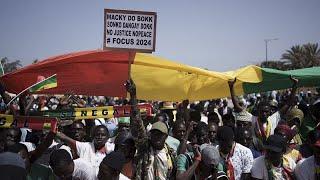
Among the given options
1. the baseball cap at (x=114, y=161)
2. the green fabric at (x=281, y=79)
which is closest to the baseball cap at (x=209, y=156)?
the baseball cap at (x=114, y=161)

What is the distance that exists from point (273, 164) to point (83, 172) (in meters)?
2.03

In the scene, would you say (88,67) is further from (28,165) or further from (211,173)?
(211,173)

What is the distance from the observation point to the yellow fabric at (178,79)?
6176 mm

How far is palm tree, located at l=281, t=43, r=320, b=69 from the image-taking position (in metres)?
40.0

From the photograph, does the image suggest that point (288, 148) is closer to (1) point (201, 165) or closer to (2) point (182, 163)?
(1) point (201, 165)

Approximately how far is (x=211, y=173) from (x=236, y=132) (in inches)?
64.2

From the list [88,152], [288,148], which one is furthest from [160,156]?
[288,148]

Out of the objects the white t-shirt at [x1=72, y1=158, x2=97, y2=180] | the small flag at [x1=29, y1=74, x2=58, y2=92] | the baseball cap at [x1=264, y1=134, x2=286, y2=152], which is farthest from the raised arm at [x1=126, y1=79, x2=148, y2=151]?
the small flag at [x1=29, y1=74, x2=58, y2=92]

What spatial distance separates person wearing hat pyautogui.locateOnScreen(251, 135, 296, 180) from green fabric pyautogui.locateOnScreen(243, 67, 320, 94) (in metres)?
3.48

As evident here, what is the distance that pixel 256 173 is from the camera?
13.3 ft

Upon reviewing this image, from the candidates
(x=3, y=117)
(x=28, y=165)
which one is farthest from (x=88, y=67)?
(x=28, y=165)

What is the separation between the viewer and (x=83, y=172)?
149 inches

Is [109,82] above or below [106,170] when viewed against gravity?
above

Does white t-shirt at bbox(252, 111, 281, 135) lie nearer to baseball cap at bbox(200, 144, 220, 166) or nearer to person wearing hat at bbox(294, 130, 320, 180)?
person wearing hat at bbox(294, 130, 320, 180)
